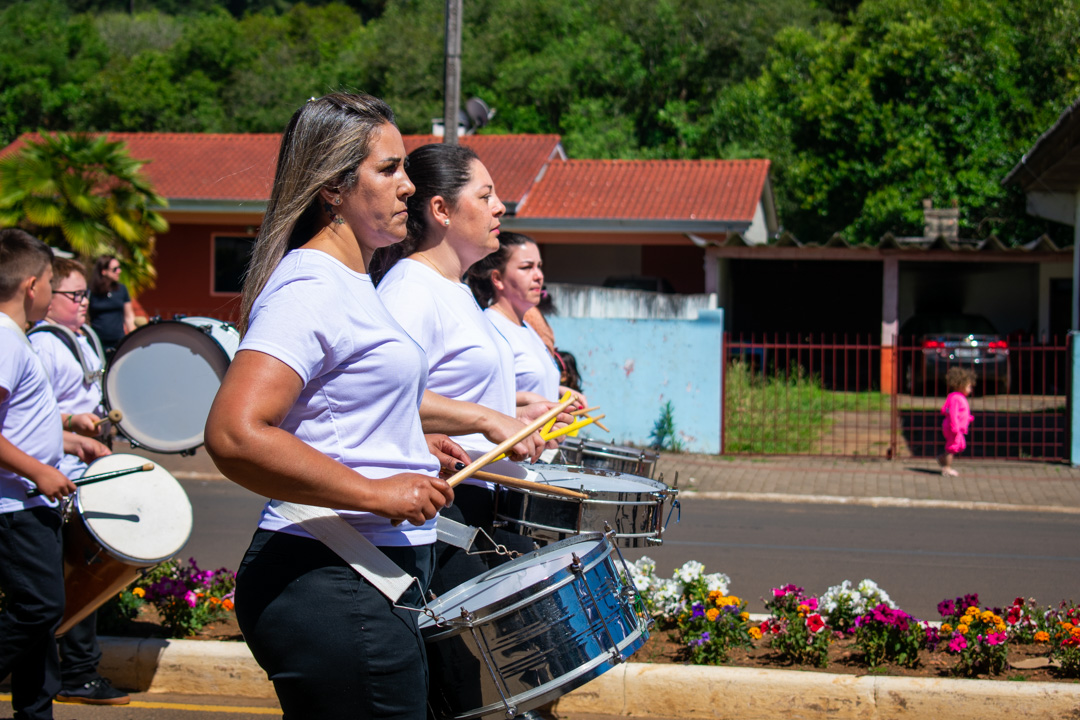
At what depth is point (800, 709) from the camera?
4.20 m

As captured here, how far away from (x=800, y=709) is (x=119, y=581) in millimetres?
2781

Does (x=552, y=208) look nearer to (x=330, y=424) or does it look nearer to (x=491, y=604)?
(x=491, y=604)

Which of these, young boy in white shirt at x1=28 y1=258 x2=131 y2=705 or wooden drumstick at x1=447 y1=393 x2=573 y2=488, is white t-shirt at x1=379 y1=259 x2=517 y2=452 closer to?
wooden drumstick at x1=447 y1=393 x2=573 y2=488

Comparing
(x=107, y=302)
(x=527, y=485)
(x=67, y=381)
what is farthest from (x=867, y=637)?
(x=107, y=302)

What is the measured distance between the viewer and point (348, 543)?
204cm

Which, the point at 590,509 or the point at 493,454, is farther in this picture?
the point at 590,509

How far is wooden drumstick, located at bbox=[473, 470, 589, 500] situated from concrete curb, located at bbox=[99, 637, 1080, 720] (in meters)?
1.60

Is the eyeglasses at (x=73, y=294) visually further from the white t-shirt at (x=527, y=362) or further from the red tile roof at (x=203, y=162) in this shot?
the red tile roof at (x=203, y=162)

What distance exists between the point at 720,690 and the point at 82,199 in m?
14.4

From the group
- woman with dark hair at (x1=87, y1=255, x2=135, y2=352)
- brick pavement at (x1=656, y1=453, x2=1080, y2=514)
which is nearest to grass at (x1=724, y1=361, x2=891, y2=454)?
brick pavement at (x1=656, y1=453, x2=1080, y2=514)

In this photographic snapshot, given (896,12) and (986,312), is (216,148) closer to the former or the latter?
(896,12)

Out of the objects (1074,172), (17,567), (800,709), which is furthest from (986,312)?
(17,567)

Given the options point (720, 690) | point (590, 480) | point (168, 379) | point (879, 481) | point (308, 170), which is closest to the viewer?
point (308, 170)

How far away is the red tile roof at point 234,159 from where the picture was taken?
20781 mm
